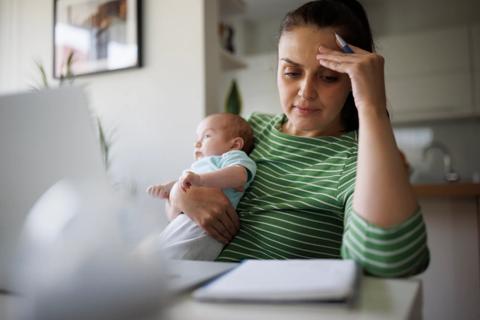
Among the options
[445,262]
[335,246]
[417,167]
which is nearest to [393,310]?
[335,246]

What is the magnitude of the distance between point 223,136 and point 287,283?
76 cm

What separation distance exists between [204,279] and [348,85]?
55cm

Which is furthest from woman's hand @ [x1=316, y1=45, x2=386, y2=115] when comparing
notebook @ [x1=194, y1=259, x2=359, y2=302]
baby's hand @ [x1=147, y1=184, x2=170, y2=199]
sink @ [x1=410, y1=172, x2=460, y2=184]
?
sink @ [x1=410, y1=172, x2=460, y2=184]

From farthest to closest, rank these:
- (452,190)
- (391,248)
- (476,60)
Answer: (476,60) → (452,190) → (391,248)

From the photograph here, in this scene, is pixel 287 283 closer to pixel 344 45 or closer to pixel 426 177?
pixel 344 45

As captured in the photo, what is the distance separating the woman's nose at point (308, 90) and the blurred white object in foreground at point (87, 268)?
58cm

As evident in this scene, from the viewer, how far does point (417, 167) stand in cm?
394

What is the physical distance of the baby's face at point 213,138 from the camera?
1145 millimetres

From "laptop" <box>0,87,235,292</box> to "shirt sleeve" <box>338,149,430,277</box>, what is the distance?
30 centimetres

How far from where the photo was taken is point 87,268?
304mm

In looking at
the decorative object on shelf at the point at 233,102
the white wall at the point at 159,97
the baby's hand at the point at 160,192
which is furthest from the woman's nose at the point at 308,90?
the decorative object on shelf at the point at 233,102

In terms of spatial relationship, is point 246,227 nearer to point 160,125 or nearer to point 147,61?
point 160,125

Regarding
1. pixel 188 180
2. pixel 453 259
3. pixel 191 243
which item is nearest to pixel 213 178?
pixel 188 180

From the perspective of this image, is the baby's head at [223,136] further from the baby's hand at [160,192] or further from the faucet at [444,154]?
the faucet at [444,154]
